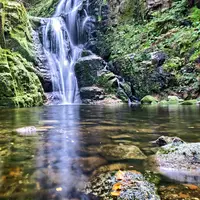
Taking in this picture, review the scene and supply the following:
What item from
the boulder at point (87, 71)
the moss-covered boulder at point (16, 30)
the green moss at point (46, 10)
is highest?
the green moss at point (46, 10)

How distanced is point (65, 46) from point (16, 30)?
4.93m

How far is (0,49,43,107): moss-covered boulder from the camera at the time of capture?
46.0ft

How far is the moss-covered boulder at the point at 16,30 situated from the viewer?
62.2 ft

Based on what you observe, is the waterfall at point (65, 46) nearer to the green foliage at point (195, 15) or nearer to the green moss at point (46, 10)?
the green moss at point (46, 10)

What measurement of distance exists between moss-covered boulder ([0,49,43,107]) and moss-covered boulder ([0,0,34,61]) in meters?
2.19

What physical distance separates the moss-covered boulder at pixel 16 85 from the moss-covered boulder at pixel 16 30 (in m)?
2.19

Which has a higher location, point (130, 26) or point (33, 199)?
point (130, 26)

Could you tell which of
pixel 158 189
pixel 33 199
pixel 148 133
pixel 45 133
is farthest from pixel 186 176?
pixel 45 133

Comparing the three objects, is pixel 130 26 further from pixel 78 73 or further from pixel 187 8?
pixel 78 73

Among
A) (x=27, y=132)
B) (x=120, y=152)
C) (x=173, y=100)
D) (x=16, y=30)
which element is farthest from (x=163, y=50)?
(x=120, y=152)

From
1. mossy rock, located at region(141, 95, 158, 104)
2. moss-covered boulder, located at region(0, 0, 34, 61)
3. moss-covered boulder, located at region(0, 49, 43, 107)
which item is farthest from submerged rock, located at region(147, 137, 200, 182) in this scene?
moss-covered boulder, located at region(0, 0, 34, 61)

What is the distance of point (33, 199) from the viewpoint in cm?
203

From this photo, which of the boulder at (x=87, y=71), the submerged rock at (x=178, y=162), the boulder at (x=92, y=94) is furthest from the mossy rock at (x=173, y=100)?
the submerged rock at (x=178, y=162)

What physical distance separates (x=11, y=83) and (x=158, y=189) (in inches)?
532
